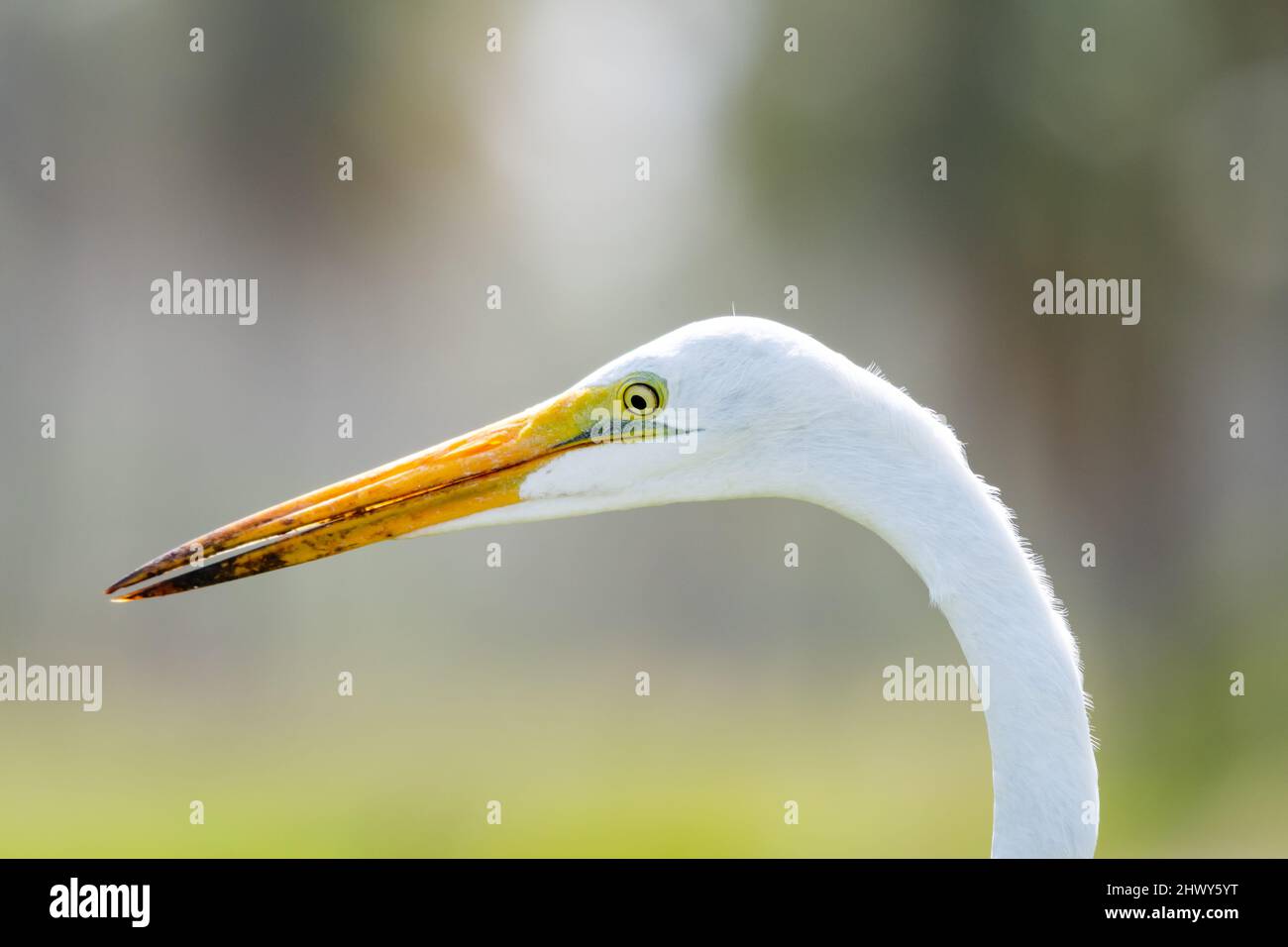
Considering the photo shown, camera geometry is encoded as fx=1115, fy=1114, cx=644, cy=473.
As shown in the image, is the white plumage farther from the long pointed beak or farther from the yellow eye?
the long pointed beak

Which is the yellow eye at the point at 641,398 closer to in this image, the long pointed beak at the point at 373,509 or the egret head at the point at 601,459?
the egret head at the point at 601,459

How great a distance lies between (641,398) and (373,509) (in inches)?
15.3

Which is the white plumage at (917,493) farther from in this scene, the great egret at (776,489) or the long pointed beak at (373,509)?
the long pointed beak at (373,509)

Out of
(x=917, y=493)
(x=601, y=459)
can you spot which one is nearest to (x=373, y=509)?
(x=601, y=459)

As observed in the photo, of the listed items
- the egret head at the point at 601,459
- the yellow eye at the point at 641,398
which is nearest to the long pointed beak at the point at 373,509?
the egret head at the point at 601,459

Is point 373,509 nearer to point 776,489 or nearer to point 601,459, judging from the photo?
point 601,459

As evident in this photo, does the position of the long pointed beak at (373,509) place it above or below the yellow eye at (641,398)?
below

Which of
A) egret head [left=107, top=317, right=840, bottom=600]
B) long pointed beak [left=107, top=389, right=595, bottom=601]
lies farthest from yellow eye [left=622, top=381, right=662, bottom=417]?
long pointed beak [left=107, top=389, right=595, bottom=601]

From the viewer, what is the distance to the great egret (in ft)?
4.00

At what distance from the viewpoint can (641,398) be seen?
1.34 meters

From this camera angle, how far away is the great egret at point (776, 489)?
122 centimetres

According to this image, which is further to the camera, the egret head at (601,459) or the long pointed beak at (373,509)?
the long pointed beak at (373,509)

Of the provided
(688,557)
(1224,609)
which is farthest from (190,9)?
(1224,609)

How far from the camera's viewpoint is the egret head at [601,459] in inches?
50.8
